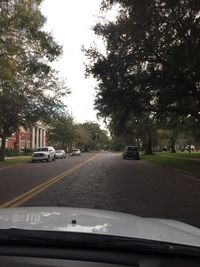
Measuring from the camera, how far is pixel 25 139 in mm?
106375

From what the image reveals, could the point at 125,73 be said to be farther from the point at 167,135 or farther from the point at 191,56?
the point at 167,135

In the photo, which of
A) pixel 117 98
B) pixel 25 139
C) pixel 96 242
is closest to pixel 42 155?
pixel 117 98

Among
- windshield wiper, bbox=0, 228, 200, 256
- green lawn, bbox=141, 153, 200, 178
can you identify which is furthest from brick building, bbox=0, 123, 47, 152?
windshield wiper, bbox=0, 228, 200, 256

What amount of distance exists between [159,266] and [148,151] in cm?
7371

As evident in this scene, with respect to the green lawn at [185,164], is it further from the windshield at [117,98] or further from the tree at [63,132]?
the tree at [63,132]

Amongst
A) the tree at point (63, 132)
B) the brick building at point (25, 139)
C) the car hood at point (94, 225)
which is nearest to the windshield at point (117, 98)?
the car hood at point (94, 225)

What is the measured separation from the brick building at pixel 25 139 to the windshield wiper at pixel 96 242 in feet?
252

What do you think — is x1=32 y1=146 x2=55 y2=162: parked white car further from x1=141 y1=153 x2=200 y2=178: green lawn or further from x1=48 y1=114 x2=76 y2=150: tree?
x1=48 y1=114 x2=76 y2=150: tree

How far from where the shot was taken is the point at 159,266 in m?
3.19

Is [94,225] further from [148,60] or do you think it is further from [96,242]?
[148,60]

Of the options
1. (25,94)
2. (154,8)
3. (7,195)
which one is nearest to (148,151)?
(25,94)

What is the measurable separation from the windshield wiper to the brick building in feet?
252

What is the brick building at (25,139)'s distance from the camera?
92.6m

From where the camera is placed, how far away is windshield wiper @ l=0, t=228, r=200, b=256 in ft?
10.9
